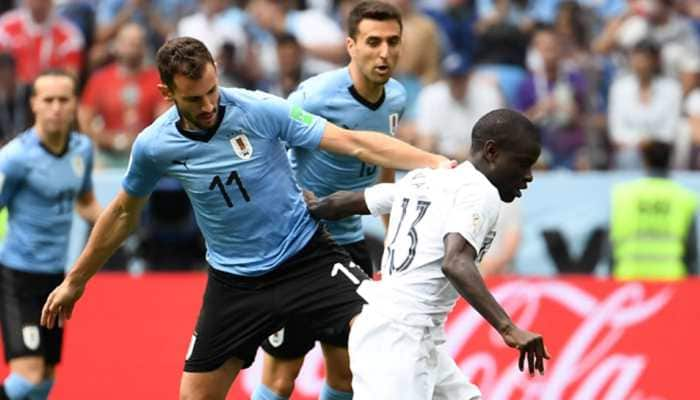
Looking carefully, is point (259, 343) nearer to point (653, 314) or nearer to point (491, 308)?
point (491, 308)

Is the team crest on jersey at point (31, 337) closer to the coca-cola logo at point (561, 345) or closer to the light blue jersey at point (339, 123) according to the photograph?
the coca-cola logo at point (561, 345)

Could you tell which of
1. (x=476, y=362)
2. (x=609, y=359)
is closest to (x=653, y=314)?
(x=609, y=359)

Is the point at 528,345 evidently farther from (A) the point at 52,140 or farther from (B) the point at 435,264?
(A) the point at 52,140

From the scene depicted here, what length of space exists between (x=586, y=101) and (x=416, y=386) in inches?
362

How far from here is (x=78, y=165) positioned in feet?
35.0

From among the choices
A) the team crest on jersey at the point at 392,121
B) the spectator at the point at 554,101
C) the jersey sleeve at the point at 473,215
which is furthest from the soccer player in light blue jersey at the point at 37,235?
the spectator at the point at 554,101

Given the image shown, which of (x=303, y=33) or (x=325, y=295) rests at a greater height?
(x=303, y=33)

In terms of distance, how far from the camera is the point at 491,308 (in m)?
6.84

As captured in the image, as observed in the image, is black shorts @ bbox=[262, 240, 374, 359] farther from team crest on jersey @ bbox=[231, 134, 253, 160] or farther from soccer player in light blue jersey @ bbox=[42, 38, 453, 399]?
team crest on jersey @ bbox=[231, 134, 253, 160]

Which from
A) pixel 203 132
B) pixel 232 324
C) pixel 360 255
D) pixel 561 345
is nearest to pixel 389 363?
pixel 232 324

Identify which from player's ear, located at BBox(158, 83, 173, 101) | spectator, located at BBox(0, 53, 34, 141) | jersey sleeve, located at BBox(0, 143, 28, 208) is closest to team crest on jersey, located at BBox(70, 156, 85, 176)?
jersey sleeve, located at BBox(0, 143, 28, 208)

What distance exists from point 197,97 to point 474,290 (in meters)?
1.70

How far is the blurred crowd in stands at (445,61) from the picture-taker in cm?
1512

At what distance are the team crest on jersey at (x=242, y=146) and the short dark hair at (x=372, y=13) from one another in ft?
5.08
